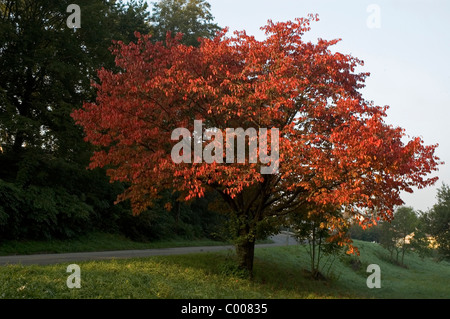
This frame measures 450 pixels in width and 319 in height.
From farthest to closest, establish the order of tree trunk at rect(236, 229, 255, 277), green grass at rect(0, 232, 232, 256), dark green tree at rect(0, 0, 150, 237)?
1. dark green tree at rect(0, 0, 150, 237)
2. green grass at rect(0, 232, 232, 256)
3. tree trunk at rect(236, 229, 255, 277)

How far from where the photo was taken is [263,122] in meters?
13.2

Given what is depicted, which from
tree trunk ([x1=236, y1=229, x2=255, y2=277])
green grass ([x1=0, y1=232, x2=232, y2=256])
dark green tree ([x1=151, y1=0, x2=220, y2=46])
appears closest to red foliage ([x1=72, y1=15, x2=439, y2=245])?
tree trunk ([x1=236, y1=229, x2=255, y2=277])

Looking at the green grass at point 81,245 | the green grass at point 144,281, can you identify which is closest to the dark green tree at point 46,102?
the green grass at point 81,245

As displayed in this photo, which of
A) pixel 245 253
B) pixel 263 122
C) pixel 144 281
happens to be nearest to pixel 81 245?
pixel 245 253

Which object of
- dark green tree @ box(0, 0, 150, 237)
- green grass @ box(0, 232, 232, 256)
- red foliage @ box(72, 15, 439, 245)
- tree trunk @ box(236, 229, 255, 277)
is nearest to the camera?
red foliage @ box(72, 15, 439, 245)

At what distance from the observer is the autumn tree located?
11594 mm

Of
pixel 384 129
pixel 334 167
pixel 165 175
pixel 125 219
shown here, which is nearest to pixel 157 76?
pixel 165 175

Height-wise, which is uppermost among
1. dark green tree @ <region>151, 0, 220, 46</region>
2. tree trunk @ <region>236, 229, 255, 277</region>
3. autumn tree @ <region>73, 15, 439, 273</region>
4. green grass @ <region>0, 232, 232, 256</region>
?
dark green tree @ <region>151, 0, 220, 46</region>

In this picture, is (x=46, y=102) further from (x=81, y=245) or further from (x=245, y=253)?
(x=245, y=253)

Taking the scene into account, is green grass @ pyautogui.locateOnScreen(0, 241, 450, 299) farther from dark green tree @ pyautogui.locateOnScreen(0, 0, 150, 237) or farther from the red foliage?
dark green tree @ pyautogui.locateOnScreen(0, 0, 150, 237)

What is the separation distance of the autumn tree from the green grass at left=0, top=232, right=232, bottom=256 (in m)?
8.27

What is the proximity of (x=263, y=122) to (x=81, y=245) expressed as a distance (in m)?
15.4

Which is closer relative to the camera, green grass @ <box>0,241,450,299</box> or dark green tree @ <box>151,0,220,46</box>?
green grass @ <box>0,241,450,299</box>
